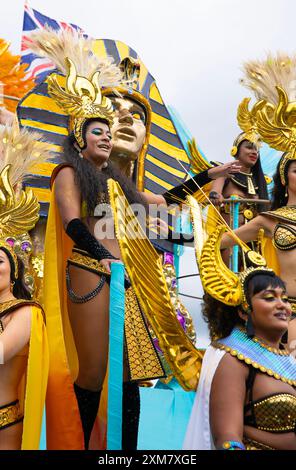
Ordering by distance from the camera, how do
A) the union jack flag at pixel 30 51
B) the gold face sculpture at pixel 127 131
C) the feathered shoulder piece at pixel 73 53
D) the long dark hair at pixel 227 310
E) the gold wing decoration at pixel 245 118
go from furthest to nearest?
the union jack flag at pixel 30 51, the gold face sculpture at pixel 127 131, the gold wing decoration at pixel 245 118, the feathered shoulder piece at pixel 73 53, the long dark hair at pixel 227 310

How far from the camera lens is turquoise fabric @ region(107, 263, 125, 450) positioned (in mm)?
4863

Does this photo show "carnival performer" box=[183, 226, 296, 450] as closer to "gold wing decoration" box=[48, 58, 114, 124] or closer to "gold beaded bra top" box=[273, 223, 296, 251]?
"gold beaded bra top" box=[273, 223, 296, 251]

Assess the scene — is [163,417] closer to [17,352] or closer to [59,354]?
[59,354]

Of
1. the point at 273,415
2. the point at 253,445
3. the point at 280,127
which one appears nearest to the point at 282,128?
the point at 280,127

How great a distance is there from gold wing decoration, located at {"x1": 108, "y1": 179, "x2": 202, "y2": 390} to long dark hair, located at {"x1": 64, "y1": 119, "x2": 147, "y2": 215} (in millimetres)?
739

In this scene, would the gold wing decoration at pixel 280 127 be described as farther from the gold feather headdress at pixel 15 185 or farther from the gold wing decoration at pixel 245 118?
the gold feather headdress at pixel 15 185

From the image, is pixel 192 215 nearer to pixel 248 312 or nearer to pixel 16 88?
pixel 248 312

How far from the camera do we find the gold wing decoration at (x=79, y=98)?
607cm

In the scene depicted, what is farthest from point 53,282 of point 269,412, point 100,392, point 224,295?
point 269,412

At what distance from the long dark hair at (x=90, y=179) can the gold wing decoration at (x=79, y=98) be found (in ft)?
0.27

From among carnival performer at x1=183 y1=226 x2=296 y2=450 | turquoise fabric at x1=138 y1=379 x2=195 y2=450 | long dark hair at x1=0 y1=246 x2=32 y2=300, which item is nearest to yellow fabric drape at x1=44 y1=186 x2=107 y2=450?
long dark hair at x1=0 y1=246 x2=32 y2=300

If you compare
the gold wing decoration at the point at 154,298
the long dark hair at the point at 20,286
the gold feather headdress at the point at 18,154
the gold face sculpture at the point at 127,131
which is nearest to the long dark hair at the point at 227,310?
the gold wing decoration at the point at 154,298

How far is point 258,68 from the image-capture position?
21.3ft
